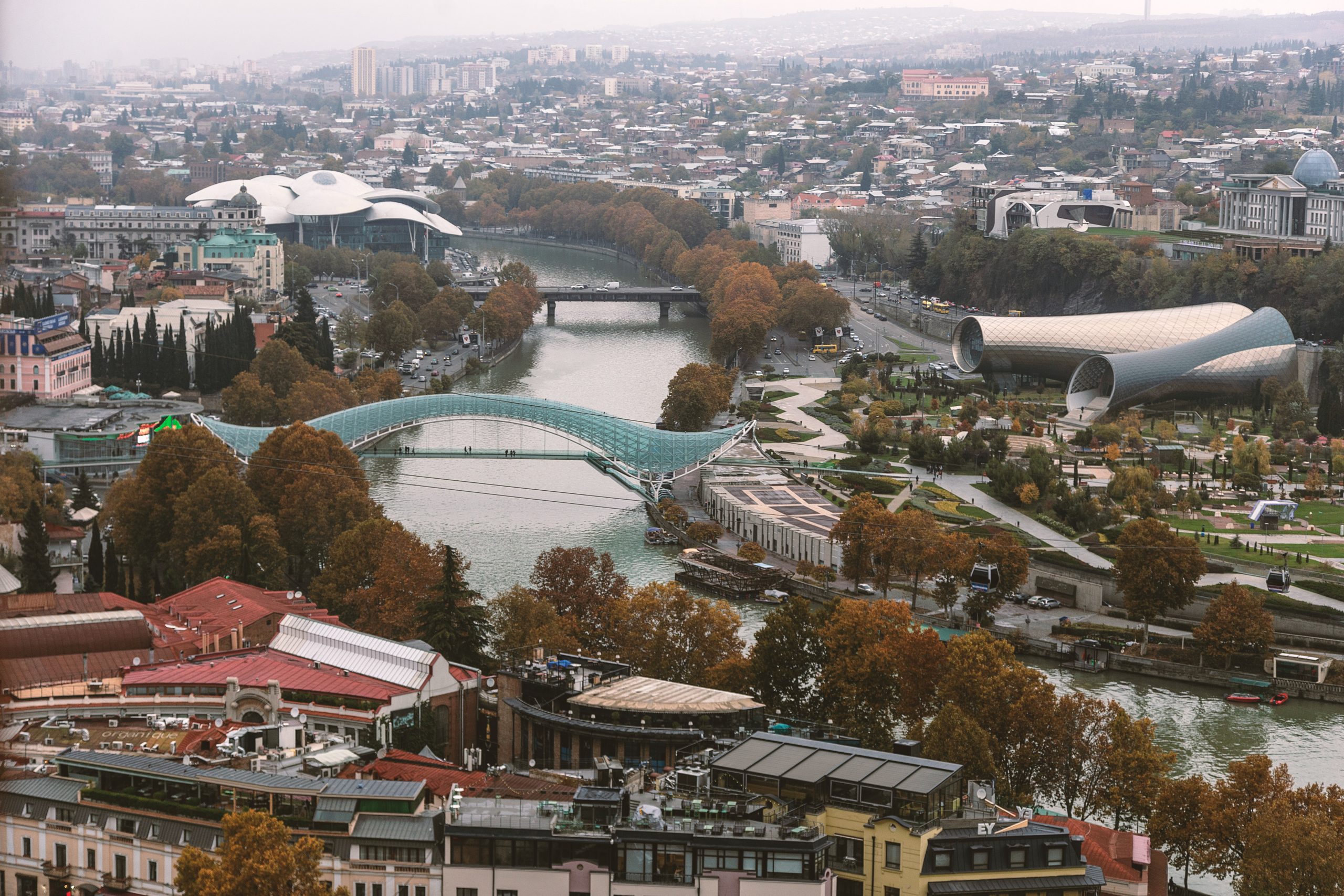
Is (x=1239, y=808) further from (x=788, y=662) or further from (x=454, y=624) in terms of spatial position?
(x=454, y=624)

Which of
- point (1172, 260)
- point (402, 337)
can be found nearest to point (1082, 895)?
point (402, 337)

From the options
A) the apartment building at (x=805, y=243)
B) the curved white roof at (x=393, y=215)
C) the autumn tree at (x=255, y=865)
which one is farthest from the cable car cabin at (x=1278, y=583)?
the curved white roof at (x=393, y=215)

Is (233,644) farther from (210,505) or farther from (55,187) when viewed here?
(55,187)

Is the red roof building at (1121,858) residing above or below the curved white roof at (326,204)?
below

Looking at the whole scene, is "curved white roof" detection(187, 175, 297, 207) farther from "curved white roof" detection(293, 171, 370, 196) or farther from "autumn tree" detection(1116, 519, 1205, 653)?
"autumn tree" detection(1116, 519, 1205, 653)

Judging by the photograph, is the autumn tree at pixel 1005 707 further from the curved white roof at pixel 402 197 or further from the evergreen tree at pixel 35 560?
the curved white roof at pixel 402 197
